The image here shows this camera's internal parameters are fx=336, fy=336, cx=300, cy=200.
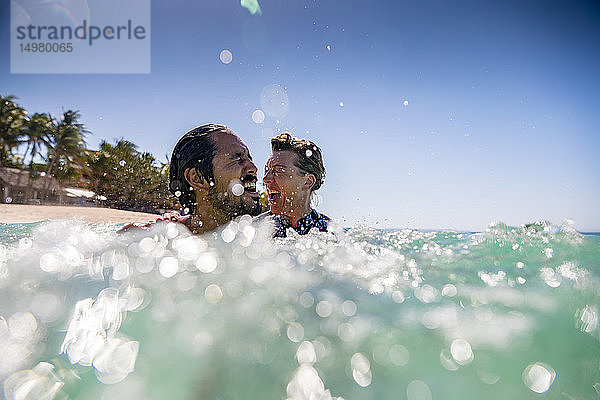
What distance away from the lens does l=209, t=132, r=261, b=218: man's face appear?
12.7ft

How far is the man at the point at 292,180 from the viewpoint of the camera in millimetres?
4934

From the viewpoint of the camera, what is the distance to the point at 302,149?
5074mm

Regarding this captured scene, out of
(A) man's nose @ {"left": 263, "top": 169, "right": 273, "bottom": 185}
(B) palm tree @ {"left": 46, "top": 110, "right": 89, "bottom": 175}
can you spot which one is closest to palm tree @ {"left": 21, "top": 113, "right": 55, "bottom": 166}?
(B) palm tree @ {"left": 46, "top": 110, "right": 89, "bottom": 175}

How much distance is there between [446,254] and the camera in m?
2.74

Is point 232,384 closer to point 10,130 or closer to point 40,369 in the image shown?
point 40,369

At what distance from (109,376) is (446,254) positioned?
2430 millimetres

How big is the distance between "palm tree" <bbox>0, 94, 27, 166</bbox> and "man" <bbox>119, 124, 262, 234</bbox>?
36841 mm

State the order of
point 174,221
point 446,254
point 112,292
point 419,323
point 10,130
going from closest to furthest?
1. point 419,323
2. point 112,292
3. point 446,254
4. point 174,221
5. point 10,130

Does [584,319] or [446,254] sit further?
[446,254]

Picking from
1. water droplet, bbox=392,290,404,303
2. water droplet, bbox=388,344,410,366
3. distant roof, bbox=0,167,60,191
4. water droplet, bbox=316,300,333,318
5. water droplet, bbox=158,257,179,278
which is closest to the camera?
water droplet, bbox=388,344,410,366

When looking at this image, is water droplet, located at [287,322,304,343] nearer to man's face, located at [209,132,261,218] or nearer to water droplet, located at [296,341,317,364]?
water droplet, located at [296,341,317,364]

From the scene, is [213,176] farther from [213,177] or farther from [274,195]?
[274,195]

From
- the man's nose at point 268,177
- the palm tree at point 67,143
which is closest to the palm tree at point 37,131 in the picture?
the palm tree at point 67,143

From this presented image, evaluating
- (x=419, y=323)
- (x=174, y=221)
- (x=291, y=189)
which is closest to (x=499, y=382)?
(x=419, y=323)
